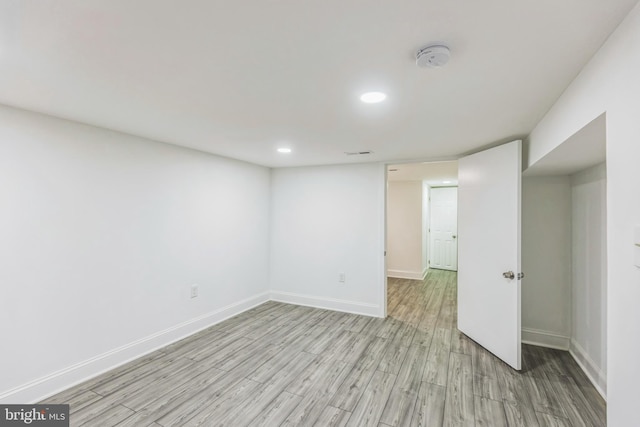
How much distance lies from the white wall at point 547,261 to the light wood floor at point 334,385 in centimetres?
26

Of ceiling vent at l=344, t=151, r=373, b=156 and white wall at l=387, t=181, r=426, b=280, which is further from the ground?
ceiling vent at l=344, t=151, r=373, b=156

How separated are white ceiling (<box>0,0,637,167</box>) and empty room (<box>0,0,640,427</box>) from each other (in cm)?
1

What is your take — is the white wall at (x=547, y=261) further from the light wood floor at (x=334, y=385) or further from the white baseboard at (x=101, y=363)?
the white baseboard at (x=101, y=363)

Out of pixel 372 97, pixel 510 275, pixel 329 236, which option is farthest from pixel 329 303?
pixel 372 97

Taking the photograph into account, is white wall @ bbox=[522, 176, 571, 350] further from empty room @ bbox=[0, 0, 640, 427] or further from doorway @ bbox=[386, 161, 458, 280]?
doorway @ bbox=[386, 161, 458, 280]

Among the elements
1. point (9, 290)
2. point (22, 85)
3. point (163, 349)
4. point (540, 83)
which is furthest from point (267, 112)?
point (163, 349)

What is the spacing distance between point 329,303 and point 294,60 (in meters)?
3.66

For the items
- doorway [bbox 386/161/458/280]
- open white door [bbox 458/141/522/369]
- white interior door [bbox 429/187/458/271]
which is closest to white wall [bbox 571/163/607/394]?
open white door [bbox 458/141/522/369]

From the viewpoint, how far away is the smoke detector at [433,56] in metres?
1.21

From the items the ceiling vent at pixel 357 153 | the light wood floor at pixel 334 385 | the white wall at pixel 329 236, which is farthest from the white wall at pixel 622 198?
the white wall at pixel 329 236

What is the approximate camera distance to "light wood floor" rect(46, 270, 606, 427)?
2004 millimetres

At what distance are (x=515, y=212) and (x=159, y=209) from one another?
11.6ft

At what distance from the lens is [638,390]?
0.95 meters

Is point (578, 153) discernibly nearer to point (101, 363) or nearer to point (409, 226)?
point (101, 363)
